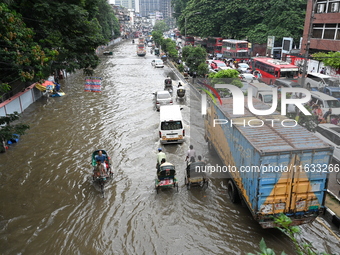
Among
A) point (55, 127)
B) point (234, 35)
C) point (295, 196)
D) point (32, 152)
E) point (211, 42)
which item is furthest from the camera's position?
point (211, 42)

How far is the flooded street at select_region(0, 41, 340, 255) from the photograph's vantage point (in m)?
8.42

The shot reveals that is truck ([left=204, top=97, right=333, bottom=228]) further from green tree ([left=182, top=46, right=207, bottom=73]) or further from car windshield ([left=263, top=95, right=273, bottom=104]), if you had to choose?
green tree ([left=182, top=46, right=207, bottom=73])

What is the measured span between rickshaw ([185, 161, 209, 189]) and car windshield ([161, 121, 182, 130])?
176 inches

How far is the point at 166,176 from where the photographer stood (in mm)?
10750

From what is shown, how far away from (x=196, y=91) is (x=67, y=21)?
15.6 m

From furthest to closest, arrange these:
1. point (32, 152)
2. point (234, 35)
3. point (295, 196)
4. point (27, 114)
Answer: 1. point (234, 35)
2. point (27, 114)
3. point (32, 152)
4. point (295, 196)

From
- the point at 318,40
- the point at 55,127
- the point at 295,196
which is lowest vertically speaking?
the point at 55,127

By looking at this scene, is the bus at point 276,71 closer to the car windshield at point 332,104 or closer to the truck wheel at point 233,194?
the car windshield at point 332,104

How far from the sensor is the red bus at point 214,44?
55000 mm

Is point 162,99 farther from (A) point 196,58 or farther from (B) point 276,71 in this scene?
(B) point 276,71

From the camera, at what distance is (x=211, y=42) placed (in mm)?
58531

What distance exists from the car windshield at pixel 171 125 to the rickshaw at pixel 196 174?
447 cm

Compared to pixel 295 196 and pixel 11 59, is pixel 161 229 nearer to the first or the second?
pixel 295 196

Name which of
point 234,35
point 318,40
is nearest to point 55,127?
point 318,40
